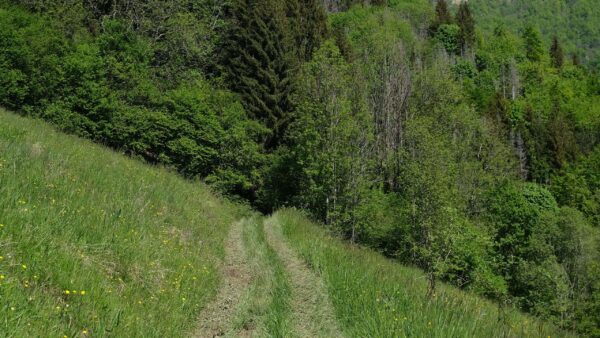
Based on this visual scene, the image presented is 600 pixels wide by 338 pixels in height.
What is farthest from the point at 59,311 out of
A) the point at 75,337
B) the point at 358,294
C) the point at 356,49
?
the point at 356,49

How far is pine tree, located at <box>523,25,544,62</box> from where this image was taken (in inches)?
4023

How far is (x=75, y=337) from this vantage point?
4086 mm

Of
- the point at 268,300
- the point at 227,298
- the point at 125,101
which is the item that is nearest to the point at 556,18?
the point at 125,101

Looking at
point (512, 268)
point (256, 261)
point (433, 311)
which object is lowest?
point (512, 268)

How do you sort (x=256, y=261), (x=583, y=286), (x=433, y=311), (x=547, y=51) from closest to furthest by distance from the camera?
(x=433, y=311) → (x=256, y=261) → (x=583, y=286) → (x=547, y=51)

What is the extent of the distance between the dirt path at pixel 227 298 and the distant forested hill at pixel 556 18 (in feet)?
532

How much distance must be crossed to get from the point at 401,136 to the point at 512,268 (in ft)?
53.8

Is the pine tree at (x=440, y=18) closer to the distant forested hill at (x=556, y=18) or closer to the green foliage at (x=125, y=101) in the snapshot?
the distant forested hill at (x=556, y=18)

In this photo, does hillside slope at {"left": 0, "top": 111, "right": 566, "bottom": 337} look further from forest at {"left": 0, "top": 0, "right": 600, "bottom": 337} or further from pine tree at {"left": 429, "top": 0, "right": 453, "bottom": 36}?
pine tree at {"left": 429, "top": 0, "right": 453, "bottom": 36}

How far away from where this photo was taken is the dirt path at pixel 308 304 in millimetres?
6363

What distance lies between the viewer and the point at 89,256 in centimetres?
608

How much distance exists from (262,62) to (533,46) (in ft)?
291

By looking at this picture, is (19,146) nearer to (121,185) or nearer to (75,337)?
(121,185)

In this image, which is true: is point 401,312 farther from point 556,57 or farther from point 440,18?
point 556,57
